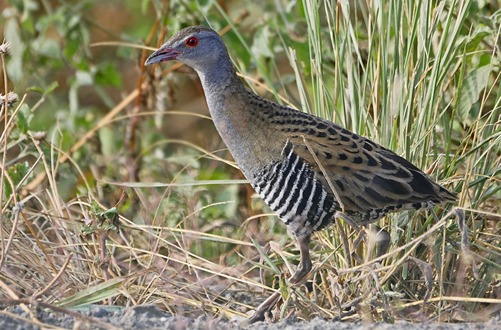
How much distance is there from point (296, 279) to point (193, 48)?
3.24ft

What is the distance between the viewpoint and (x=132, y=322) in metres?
3.05

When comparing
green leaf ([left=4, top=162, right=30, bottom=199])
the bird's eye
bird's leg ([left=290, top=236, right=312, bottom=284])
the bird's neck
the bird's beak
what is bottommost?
bird's leg ([left=290, top=236, right=312, bottom=284])

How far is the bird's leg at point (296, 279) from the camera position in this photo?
367 centimetres

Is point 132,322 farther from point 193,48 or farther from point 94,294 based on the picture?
point 193,48

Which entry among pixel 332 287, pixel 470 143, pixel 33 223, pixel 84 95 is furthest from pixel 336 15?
pixel 84 95

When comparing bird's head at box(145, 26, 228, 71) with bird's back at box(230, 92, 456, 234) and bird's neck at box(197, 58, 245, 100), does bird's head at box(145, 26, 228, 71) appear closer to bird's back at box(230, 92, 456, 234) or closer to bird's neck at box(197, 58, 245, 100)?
bird's neck at box(197, 58, 245, 100)

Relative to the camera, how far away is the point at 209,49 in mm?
3994

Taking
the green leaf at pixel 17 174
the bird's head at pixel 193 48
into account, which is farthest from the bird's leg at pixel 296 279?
the green leaf at pixel 17 174

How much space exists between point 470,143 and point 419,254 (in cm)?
65

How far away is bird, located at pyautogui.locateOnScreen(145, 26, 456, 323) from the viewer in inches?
141

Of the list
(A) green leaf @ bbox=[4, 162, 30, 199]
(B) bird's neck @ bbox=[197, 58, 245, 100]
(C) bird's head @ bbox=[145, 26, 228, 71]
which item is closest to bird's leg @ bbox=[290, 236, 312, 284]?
(B) bird's neck @ bbox=[197, 58, 245, 100]

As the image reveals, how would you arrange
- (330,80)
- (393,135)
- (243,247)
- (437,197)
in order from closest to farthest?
(437,197)
(393,135)
(243,247)
(330,80)

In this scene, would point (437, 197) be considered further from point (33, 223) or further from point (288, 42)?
point (33, 223)

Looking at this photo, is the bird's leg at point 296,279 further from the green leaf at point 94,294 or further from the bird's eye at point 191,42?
the bird's eye at point 191,42
